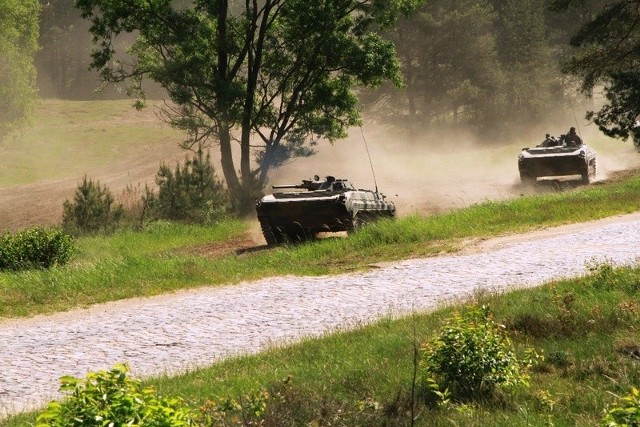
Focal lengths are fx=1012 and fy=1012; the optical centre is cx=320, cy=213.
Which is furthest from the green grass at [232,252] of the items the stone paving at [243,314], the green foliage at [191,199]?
the green foliage at [191,199]

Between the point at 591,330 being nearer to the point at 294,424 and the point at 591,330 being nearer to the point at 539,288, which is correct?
the point at 539,288

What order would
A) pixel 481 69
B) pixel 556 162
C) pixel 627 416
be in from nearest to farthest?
pixel 627 416, pixel 556 162, pixel 481 69

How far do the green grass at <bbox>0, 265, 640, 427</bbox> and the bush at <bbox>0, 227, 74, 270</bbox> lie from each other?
31.2 feet

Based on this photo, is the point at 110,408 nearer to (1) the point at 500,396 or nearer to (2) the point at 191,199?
(1) the point at 500,396

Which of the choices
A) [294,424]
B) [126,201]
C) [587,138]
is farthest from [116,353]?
[587,138]

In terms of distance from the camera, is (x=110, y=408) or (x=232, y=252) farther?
(x=232, y=252)

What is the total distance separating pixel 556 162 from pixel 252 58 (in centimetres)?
1148

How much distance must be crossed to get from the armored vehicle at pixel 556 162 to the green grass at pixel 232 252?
5.53 metres

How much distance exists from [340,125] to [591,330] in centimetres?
2495

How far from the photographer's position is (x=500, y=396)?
8586 mm

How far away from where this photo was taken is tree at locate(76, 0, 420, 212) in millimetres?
32375

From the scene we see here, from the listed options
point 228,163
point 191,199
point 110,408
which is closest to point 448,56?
point 228,163

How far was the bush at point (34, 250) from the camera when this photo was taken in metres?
19.3

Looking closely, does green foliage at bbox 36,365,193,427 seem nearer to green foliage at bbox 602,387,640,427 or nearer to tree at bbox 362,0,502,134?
green foliage at bbox 602,387,640,427
